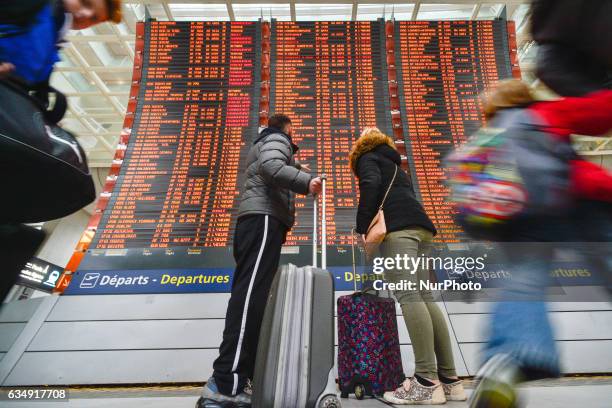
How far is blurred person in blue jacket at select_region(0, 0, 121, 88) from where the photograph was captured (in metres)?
0.88

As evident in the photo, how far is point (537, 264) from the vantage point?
103 centimetres

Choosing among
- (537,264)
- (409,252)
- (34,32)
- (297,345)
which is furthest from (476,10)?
(34,32)

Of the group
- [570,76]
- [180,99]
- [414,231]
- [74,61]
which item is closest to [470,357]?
[414,231]

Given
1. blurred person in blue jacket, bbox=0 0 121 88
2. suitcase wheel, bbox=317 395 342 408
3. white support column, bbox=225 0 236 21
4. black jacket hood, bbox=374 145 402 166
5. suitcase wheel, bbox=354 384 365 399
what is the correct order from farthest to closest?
white support column, bbox=225 0 236 21 → black jacket hood, bbox=374 145 402 166 → suitcase wheel, bbox=354 384 365 399 → suitcase wheel, bbox=317 395 342 408 → blurred person in blue jacket, bbox=0 0 121 88

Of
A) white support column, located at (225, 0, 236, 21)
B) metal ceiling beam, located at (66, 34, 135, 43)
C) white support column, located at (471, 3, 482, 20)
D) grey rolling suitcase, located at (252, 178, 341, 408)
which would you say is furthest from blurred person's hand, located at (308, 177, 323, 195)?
metal ceiling beam, located at (66, 34, 135, 43)

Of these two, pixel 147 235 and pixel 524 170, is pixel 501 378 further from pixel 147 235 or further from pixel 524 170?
pixel 147 235

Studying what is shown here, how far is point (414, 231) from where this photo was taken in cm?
245

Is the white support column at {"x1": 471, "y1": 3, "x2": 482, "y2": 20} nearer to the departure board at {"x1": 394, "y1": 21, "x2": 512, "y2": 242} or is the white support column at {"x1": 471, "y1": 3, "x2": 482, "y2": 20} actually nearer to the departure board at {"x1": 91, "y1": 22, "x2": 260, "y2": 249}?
the departure board at {"x1": 394, "y1": 21, "x2": 512, "y2": 242}

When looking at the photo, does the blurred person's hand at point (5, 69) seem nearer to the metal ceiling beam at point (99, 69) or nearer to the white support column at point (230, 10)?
the white support column at point (230, 10)

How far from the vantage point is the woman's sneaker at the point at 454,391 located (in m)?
2.24

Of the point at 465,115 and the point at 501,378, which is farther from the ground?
the point at 465,115

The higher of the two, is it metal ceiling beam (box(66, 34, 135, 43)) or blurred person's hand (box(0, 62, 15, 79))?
metal ceiling beam (box(66, 34, 135, 43))

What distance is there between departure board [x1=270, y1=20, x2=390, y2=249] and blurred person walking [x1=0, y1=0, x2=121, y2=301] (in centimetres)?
295

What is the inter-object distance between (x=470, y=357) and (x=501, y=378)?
7.86ft
